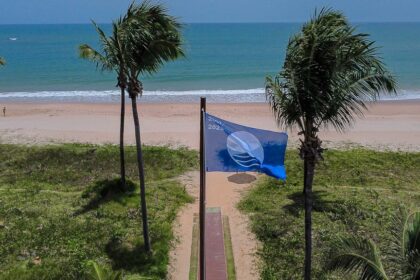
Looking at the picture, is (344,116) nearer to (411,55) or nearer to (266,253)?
(266,253)

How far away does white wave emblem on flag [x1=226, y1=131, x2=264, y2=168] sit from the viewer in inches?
386

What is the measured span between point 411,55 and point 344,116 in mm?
79938

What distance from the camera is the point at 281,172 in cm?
1002

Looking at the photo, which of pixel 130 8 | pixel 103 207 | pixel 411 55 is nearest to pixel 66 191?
pixel 103 207

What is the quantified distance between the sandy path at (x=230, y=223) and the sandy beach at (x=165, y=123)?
6055 mm

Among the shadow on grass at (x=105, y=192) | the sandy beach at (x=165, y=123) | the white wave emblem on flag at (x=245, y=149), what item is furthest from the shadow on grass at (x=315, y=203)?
the sandy beach at (x=165, y=123)

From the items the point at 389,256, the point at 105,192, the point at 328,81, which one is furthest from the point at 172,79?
the point at 389,256

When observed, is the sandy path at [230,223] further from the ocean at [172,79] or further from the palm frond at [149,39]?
the ocean at [172,79]

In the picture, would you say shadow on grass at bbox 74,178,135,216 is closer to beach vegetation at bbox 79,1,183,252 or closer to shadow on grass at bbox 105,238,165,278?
shadow on grass at bbox 105,238,165,278

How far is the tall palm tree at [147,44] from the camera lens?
13.1 m

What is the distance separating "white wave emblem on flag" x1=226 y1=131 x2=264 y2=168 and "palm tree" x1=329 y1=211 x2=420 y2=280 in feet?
7.66

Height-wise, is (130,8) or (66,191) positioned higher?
(130,8)

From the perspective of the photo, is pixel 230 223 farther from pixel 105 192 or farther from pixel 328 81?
pixel 328 81

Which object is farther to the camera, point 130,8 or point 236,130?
point 130,8
